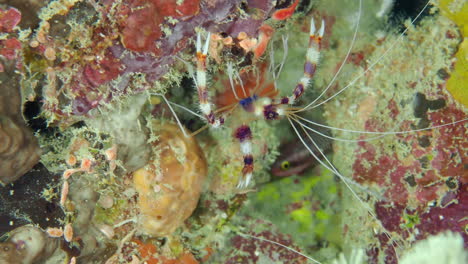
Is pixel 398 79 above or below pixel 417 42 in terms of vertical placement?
below

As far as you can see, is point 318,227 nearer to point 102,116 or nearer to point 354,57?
point 354,57

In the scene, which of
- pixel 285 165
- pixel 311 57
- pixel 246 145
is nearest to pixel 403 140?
pixel 311 57

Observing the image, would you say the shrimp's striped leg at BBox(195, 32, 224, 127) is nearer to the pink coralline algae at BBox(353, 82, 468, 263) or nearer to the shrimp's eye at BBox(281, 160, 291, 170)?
the shrimp's eye at BBox(281, 160, 291, 170)

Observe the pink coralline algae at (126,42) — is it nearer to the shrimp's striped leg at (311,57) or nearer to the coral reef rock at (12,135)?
the coral reef rock at (12,135)

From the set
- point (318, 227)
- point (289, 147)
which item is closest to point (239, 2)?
point (289, 147)

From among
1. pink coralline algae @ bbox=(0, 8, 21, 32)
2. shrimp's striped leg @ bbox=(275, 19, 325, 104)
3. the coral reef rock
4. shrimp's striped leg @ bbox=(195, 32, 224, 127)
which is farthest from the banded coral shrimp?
pink coralline algae @ bbox=(0, 8, 21, 32)

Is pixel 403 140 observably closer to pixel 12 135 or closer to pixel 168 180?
pixel 168 180

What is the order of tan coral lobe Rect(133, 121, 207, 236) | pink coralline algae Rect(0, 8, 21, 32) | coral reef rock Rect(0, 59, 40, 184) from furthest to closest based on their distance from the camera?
tan coral lobe Rect(133, 121, 207, 236), coral reef rock Rect(0, 59, 40, 184), pink coralline algae Rect(0, 8, 21, 32)
